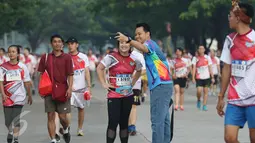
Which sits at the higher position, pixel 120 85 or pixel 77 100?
pixel 120 85

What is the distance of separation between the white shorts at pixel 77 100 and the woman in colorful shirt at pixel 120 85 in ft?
9.05

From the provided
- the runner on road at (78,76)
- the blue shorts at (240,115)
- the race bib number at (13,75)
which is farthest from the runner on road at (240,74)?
the runner on road at (78,76)

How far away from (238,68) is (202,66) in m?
12.2

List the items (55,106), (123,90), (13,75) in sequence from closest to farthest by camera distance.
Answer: (123,90)
(55,106)
(13,75)

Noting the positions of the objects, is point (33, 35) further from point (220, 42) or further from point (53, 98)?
point (53, 98)

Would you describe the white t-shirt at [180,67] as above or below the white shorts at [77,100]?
above

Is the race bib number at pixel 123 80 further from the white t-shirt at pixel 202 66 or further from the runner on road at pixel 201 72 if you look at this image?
the white t-shirt at pixel 202 66

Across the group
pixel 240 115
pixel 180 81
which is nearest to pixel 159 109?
pixel 240 115

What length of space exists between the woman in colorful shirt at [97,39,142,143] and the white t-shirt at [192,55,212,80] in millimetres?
9247

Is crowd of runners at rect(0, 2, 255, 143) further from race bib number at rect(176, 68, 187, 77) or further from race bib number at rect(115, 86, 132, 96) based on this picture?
race bib number at rect(176, 68, 187, 77)

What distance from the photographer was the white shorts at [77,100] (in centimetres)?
1329

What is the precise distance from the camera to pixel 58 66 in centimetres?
1157

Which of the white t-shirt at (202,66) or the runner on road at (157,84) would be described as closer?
the runner on road at (157,84)

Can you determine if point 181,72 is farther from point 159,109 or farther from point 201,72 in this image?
point 159,109
